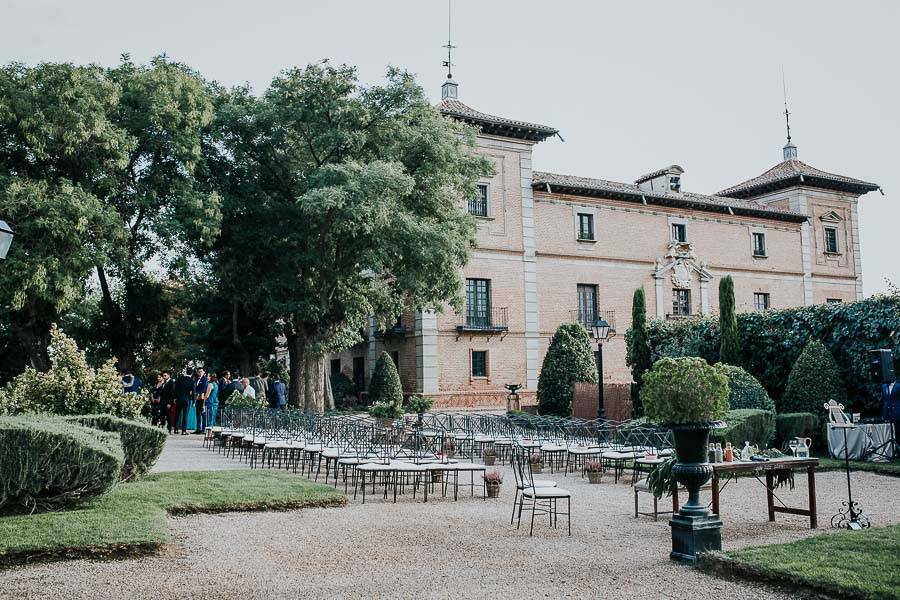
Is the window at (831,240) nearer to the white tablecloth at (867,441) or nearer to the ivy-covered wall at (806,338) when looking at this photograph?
the ivy-covered wall at (806,338)

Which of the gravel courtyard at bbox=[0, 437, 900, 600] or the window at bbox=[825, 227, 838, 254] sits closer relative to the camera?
the gravel courtyard at bbox=[0, 437, 900, 600]

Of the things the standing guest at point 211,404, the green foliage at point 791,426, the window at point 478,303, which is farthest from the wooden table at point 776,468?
the window at point 478,303

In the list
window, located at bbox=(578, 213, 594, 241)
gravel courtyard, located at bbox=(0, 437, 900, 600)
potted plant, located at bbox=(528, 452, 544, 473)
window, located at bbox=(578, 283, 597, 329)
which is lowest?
gravel courtyard, located at bbox=(0, 437, 900, 600)

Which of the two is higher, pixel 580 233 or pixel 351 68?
pixel 351 68

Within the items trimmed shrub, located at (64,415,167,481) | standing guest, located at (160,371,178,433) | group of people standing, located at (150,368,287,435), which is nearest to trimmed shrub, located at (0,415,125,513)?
trimmed shrub, located at (64,415,167,481)

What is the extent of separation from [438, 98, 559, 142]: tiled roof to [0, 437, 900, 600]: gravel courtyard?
20.8 m

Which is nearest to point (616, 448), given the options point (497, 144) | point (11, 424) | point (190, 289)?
point (11, 424)

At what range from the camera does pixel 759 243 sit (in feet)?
120

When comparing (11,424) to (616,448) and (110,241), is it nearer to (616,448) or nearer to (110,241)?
(616,448)

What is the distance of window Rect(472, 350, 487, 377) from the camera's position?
2899 centimetres

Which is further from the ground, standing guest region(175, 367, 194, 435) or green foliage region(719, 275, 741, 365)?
green foliage region(719, 275, 741, 365)

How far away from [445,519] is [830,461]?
881 cm

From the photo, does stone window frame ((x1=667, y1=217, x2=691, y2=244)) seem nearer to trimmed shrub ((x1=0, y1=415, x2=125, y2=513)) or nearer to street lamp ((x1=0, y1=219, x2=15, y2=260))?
trimmed shrub ((x1=0, y1=415, x2=125, y2=513))

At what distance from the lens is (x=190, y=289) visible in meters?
25.3
